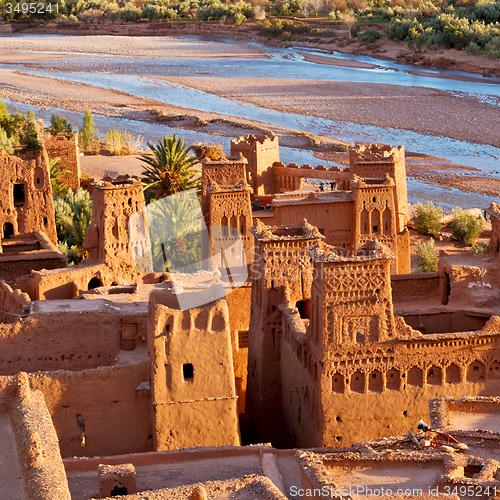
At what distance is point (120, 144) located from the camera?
54.4 meters

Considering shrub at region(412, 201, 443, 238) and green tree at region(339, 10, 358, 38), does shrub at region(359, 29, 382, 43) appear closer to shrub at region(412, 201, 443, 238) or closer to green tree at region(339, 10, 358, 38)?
green tree at region(339, 10, 358, 38)

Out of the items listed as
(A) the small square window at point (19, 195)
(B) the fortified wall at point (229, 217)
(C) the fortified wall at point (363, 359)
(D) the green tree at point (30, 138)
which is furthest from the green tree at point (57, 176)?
(C) the fortified wall at point (363, 359)

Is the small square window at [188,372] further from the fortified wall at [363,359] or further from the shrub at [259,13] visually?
the shrub at [259,13]

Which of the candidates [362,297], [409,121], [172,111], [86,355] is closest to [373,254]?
[362,297]

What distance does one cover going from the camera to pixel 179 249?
30234mm

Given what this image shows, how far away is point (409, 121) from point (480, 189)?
16977mm

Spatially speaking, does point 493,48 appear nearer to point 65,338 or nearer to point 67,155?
point 67,155

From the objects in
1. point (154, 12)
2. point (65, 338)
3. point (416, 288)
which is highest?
point (154, 12)

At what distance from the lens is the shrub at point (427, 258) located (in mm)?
31703

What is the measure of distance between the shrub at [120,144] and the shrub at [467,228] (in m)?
23.6

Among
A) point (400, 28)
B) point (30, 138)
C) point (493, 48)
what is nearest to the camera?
point (30, 138)

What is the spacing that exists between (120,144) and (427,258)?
2726 cm

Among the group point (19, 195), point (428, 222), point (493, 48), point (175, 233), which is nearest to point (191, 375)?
point (175, 233)

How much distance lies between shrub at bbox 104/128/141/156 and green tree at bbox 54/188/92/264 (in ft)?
57.7
